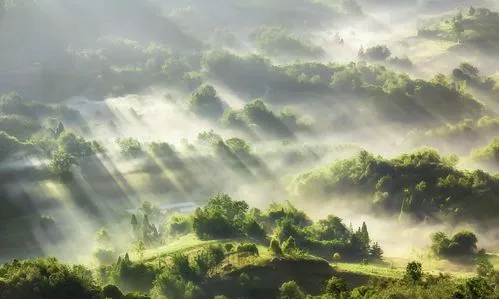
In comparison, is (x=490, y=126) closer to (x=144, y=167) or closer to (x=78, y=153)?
(x=144, y=167)

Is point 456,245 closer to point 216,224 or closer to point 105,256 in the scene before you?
point 216,224

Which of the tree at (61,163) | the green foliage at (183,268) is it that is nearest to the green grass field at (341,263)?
the green foliage at (183,268)

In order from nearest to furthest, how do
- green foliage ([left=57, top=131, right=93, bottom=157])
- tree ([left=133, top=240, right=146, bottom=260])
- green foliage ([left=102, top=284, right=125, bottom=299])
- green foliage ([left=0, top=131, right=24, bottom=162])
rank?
green foliage ([left=102, top=284, right=125, bottom=299])
tree ([left=133, top=240, right=146, bottom=260])
green foliage ([left=0, top=131, right=24, bottom=162])
green foliage ([left=57, top=131, right=93, bottom=157])

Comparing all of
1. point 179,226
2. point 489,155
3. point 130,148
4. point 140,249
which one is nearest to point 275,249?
point 140,249

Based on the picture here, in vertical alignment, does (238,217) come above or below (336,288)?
above

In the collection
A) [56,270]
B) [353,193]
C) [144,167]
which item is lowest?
[56,270]

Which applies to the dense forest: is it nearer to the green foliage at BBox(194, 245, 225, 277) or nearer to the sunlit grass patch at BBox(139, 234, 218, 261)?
the green foliage at BBox(194, 245, 225, 277)

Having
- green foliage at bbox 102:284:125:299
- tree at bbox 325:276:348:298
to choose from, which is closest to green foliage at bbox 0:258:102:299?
green foliage at bbox 102:284:125:299

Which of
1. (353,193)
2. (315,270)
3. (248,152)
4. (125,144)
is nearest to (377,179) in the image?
(353,193)
